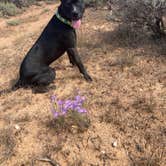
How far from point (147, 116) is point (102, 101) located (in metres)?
0.74

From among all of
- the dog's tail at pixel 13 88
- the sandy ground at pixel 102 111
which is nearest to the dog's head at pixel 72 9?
the sandy ground at pixel 102 111

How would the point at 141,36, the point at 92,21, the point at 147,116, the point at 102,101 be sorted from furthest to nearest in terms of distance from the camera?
1. the point at 92,21
2. the point at 141,36
3. the point at 102,101
4. the point at 147,116

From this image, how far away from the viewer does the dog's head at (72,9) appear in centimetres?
510

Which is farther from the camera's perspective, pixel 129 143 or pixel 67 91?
pixel 67 91

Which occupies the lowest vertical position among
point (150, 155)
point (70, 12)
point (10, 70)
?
point (10, 70)

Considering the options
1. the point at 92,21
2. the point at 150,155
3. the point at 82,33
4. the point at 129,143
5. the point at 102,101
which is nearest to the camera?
the point at 150,155

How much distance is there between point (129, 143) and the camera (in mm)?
4020

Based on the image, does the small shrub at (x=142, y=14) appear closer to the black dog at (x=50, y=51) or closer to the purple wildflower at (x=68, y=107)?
the black dog at (x=50, y=51)

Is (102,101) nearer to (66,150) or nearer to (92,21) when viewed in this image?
(66,150)

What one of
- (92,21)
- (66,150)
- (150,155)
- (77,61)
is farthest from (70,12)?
(92,21)

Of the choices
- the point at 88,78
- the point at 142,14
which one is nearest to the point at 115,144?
the point at 88,78

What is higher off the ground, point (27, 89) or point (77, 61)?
point (77, 61)

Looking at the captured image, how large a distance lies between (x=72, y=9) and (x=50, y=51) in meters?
0.86

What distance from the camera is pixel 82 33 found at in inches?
299
